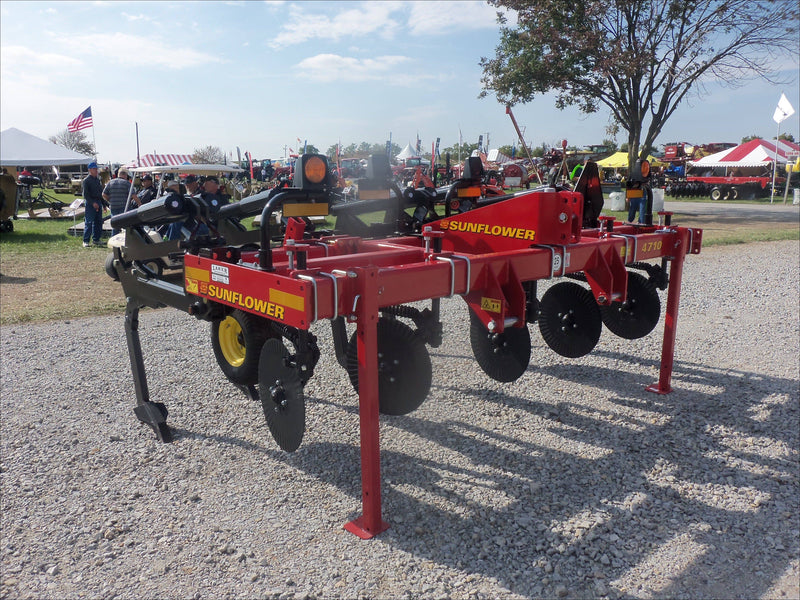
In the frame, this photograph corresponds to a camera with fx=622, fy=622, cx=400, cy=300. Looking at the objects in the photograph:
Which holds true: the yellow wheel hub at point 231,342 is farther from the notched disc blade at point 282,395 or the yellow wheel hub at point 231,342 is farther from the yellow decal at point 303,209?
the yellow decal at point 303,209

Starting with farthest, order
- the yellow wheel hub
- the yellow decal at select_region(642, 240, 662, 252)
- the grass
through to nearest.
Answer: the grass, the yellow decal at select_region(642, 240, 662, 252), the yellow wheel hub

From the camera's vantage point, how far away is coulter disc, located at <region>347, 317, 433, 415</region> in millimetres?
2836

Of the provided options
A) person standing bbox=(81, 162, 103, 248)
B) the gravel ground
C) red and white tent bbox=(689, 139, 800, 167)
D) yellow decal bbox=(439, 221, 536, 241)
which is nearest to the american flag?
person standing bbox=(81, 162, 103, 248)

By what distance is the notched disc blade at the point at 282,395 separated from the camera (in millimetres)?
2689

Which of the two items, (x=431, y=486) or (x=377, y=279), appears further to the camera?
(x=431, y=486)

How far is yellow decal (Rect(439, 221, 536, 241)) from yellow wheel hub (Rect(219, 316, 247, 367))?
1269mm

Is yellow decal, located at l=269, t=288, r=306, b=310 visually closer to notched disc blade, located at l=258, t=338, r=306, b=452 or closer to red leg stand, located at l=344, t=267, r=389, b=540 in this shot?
red leg stand, located at l=344, t=267, r=389, b=540

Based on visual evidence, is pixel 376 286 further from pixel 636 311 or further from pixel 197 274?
pixel 636 311

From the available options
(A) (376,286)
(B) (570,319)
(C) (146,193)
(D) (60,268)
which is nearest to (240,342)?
(A) (376,286)

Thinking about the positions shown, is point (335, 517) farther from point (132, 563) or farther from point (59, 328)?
point (59, 328)

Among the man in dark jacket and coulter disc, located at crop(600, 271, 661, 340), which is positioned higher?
the man in dark jacket

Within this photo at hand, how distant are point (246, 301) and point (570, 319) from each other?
203cm

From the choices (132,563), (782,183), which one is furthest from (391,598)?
(782,183)

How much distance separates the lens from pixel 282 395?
2.76 m
